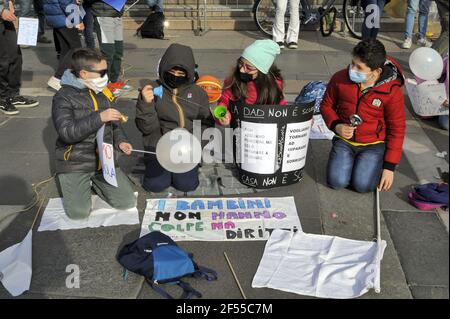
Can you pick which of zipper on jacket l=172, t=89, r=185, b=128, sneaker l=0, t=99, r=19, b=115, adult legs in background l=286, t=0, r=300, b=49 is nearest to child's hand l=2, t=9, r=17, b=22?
sneaker l=0, t=99, r=19, b=115

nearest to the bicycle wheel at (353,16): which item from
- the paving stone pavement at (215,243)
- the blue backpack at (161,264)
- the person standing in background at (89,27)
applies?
the paving stone pavement at (215,243)

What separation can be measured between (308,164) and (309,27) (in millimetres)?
5799

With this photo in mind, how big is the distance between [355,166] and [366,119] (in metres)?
0.38

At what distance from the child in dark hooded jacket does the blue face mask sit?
1.15 metres

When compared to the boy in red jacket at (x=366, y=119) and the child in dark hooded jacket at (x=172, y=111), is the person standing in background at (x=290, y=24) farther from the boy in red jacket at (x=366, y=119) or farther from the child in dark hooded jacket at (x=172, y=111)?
the child in dark hooded jacket at (x=172, y=111)

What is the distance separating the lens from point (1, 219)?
3441 millimetres

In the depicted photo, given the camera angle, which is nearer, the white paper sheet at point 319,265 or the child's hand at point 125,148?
the white paper sheet at point 319,265

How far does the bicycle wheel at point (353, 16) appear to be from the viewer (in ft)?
28.3

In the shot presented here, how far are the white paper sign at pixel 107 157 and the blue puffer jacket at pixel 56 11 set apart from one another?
3171 mm

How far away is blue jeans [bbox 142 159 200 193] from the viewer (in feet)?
12.4

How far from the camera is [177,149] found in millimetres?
3541

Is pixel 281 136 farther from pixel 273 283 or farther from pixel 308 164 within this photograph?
pixel 273 283

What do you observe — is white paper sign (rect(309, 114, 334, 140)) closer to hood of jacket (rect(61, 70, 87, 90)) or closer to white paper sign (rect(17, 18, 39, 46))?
hood of jacket (rect(61, 70, 87, 90))

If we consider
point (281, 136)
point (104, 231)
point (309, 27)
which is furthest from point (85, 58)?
point (309, 27)
